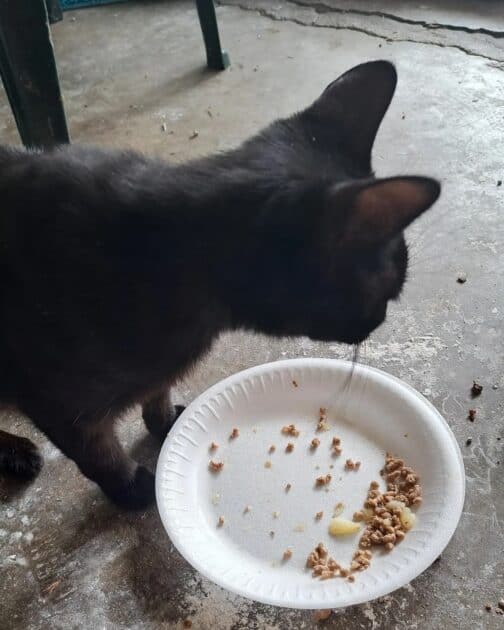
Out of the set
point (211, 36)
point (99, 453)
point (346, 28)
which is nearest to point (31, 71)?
point (99, 453)

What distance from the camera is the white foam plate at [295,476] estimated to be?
1.07 m

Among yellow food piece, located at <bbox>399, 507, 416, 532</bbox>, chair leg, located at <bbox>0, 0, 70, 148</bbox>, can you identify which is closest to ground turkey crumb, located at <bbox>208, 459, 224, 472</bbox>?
yellow food piece, located at <bbox>399, 507, 416, 532</bbox>

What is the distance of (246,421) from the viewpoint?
136 cm

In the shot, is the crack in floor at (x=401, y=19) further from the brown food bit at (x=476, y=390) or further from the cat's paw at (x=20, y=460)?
the cat's paw at (x=20, y=460)

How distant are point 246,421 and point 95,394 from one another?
42 centimetres

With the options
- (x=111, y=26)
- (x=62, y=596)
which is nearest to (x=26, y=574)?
(x=62, y=596)

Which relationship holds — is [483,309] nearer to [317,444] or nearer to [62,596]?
[317,444]

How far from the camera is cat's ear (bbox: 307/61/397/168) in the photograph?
976 millimetres

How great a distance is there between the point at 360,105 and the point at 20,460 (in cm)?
94

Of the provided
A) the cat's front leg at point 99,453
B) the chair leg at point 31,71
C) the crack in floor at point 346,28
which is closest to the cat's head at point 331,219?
the cat's front leg at point 99,453

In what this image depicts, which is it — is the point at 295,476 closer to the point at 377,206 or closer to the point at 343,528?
the point at 343,528

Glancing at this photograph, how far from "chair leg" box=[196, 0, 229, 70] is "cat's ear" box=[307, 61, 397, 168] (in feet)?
6.39

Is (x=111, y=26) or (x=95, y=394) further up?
(x=95, y=394)

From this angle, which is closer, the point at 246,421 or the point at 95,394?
the point at 95,394
